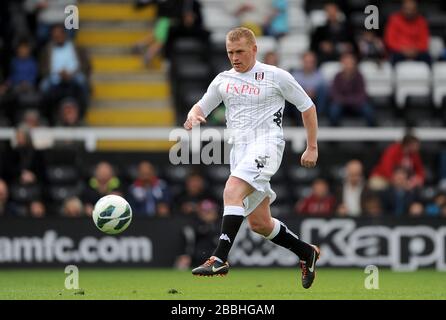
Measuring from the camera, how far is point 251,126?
11.9 m

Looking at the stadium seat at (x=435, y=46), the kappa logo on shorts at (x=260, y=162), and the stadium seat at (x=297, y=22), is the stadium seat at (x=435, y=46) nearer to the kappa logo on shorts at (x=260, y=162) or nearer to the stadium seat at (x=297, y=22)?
the stadium seat at (x=297, y=22)

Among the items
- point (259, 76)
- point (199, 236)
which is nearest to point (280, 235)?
point (259, 76)

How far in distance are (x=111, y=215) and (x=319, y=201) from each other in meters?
5.88

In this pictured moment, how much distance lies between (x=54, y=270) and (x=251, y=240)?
8.99 ft

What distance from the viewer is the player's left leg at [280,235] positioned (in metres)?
12.1

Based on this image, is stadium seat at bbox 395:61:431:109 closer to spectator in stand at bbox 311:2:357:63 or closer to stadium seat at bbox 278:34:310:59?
spectator in stand at bbox 311:2:357:63

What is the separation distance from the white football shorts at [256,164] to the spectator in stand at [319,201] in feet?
20.4

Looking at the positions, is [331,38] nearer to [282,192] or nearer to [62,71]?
[282,192]

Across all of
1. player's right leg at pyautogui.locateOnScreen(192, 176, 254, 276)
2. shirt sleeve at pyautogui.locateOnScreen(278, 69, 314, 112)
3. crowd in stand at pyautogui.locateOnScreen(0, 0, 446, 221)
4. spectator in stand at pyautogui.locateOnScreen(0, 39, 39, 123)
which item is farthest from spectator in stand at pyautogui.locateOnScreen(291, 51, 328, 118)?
player's right leg at pyautogui.locateOnScreen(192, 176, 254, 276)

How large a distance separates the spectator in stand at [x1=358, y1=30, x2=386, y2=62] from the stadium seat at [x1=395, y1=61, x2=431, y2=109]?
16.2 inches

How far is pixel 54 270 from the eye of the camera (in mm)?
17406

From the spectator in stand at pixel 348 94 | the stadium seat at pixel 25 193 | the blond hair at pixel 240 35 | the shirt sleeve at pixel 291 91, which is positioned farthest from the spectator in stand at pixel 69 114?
the blond hair at pixel 240 35

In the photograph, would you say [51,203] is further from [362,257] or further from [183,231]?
[362,257]
